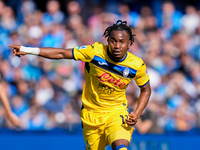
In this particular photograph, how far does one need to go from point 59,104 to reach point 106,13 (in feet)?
14.8

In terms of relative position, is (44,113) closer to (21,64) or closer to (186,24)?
(21,64)

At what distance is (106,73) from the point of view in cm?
613

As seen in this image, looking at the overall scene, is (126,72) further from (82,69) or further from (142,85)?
(82,69)

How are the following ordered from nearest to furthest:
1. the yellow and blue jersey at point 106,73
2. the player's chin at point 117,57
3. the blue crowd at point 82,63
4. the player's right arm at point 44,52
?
the player's right arm at point 44,52 < the player's chin at point 117,57 < the yellow and blue jersey at point 106,73 < the blue crowd at point 82,63

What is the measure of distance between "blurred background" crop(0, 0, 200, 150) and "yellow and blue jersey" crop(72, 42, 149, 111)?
2.23 metres

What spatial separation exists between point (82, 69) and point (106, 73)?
4.38 metres

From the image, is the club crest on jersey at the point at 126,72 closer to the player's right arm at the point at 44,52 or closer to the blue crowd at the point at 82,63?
the player's right arm at the point at 44,52

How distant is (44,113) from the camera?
859cm

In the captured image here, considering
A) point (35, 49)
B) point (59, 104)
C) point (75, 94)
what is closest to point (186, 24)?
point (75, 94)

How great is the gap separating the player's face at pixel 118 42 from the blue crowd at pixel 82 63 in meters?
2.83

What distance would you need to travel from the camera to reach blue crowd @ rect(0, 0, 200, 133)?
8633mm

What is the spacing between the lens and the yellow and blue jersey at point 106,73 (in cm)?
610

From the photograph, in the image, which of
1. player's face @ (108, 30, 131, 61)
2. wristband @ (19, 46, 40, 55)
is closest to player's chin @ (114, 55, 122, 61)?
player's face @ (108, 30, 131, 61)

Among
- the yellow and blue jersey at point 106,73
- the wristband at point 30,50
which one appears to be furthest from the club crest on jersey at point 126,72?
the wristband at point 30,50
